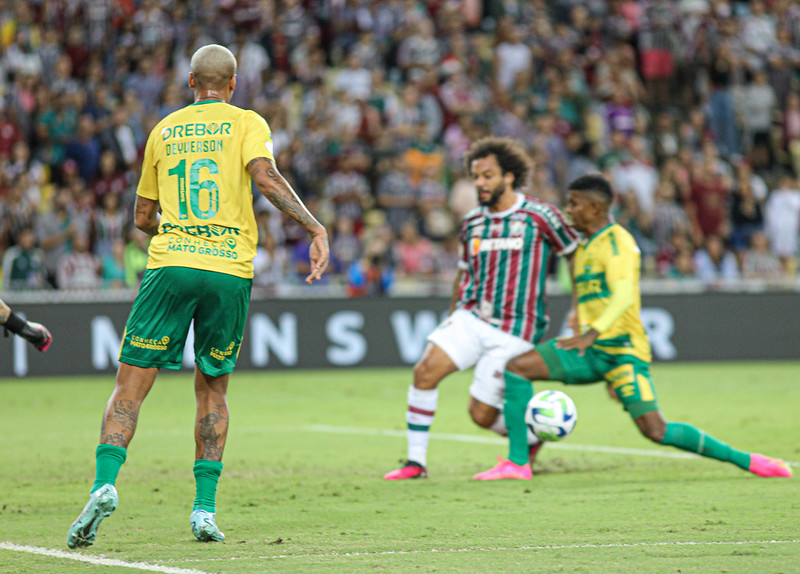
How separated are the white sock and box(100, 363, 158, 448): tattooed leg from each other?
111 inches

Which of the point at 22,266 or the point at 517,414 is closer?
the point at 517,414

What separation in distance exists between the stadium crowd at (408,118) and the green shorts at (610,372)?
935cm

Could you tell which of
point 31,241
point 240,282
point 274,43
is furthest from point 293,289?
point 240,282

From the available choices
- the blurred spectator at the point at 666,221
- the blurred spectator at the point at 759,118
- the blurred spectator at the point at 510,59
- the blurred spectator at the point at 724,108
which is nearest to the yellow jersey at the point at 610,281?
the blurred spectator at the point at 666,221

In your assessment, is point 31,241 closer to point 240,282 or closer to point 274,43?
point 274,43

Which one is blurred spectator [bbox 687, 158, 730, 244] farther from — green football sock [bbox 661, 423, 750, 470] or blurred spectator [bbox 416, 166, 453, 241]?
green football sock [bbox 661, 423, 750, 470]

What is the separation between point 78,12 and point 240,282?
629 inches

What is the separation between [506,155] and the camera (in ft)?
28.1

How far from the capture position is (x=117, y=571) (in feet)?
16.4

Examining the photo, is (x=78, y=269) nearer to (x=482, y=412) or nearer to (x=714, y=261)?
(x=482, y=412)

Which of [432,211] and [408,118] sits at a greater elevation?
[408,118]

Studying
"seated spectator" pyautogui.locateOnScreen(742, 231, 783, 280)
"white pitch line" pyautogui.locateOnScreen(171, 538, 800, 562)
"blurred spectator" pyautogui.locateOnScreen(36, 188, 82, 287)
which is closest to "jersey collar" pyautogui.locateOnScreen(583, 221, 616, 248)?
"white pitch line" pyautogui.locateOnScreen(171, 538, 800, 562)

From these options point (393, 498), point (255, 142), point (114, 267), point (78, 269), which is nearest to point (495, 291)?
point (393, 498)

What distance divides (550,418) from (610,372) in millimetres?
506
